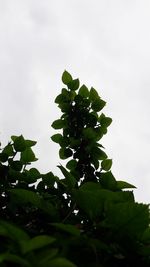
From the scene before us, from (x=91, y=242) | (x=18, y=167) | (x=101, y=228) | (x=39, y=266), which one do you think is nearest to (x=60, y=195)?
(x=18, y=167)

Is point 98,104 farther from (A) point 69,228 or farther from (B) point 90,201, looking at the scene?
(A) point 69,228

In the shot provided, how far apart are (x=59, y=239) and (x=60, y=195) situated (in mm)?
1017

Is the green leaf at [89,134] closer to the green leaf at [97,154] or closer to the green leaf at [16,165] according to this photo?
the green leaf at [97,154]

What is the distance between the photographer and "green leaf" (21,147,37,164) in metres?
3.36

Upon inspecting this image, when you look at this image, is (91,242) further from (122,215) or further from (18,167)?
(18,167)

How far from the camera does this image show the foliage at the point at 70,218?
1649 mm

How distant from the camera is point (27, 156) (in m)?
3.38

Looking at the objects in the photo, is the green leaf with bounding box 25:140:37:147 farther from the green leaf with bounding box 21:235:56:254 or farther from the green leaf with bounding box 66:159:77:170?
the green leaf with bounding box 21:235:56:254

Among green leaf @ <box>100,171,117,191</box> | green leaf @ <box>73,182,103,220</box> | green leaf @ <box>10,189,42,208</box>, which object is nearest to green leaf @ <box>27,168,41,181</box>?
green leaf @ <box>100,171,117,191</box>

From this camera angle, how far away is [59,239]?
1.85 meters

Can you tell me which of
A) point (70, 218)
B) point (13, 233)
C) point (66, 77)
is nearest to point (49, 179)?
point (70, 218)

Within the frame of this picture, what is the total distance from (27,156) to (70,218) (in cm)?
122

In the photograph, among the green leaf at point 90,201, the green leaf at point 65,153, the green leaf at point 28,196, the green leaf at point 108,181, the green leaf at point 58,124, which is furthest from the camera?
the green leaf at point 58,124

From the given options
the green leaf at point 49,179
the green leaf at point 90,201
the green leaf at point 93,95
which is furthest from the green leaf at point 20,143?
the green leaf at point 90,201
